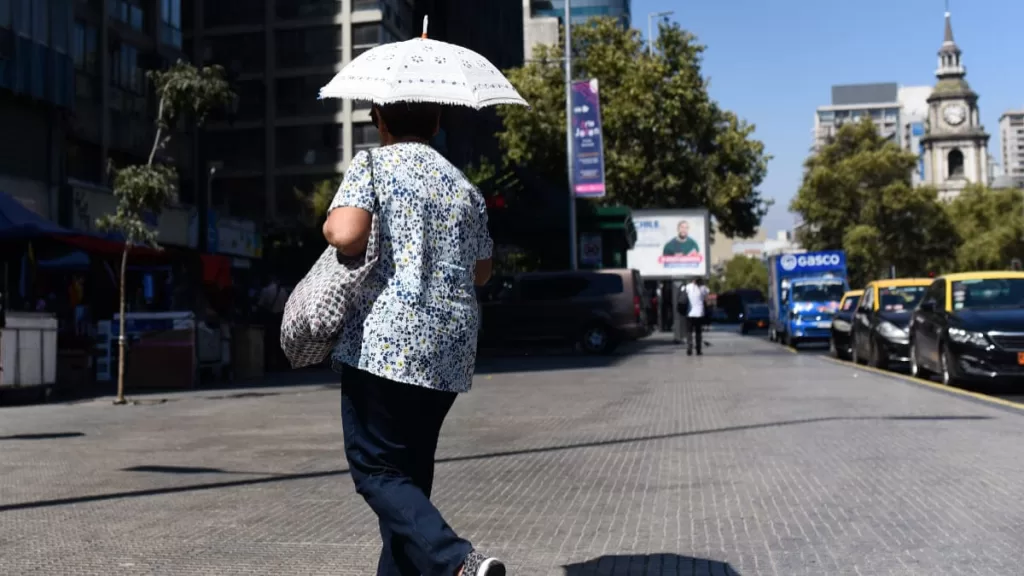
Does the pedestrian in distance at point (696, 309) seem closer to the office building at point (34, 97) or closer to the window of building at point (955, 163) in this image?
the office building at point (34, 97)

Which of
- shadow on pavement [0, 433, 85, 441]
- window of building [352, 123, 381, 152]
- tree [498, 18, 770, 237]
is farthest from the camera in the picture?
window of building [352, 123, 381, 152]

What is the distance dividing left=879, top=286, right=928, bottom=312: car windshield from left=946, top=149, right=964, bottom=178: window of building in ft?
438

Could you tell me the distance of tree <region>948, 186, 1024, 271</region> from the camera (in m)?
83.2

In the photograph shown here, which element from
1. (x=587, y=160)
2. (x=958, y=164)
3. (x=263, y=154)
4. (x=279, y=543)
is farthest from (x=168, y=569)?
(x=958, y=164)

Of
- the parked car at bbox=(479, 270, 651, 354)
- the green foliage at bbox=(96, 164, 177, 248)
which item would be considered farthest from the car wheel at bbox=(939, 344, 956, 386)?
the parked car at bbox=(479, 270, 651, 354)

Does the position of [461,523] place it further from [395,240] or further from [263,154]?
[263,154]

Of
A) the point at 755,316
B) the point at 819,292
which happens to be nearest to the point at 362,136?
the point at 755,316

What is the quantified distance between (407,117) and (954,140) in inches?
6059

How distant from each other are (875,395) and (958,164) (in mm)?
144344

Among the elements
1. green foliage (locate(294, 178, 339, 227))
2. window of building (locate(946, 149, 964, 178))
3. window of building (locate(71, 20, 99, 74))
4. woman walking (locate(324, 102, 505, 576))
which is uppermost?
window of building (locate(946, 149, 964, 178))

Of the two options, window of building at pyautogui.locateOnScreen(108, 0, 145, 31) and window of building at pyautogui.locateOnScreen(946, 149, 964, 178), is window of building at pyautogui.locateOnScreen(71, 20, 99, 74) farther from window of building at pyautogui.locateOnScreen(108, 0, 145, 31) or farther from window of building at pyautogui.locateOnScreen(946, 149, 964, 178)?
window of building at pyautogui.locateOnScreen(946, 149, 964, 178)

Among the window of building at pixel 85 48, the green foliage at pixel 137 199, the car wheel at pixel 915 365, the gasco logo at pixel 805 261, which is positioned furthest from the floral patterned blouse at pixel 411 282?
the gasco logo at pixel 805 261

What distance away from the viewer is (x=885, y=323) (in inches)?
839

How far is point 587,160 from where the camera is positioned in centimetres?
3888
